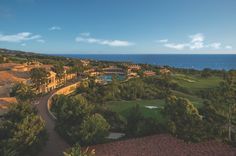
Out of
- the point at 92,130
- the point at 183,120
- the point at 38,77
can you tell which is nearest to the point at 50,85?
the point at 38,77

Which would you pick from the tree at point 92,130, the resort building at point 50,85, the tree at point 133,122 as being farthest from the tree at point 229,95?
the resort building at point 50,85

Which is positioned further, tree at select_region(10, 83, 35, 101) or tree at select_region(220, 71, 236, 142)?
tree at select_region(10, 83, 35, 101)

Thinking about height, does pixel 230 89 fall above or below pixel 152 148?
above

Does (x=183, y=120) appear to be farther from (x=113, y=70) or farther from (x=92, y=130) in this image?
(x=113, y=70)

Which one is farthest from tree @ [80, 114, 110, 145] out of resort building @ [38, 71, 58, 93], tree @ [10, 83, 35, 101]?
resort building @ [38, 71, 58, 93]

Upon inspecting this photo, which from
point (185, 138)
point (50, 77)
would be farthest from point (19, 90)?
point (185, 138)

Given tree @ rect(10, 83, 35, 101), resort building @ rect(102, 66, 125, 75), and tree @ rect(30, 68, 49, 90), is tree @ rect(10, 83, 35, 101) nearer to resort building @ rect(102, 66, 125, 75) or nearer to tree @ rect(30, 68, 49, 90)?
tree @ rect(30, 68, 49, 90)

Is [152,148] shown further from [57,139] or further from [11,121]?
[11,121]

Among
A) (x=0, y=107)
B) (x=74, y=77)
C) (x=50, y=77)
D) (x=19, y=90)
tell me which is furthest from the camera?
(x=74, y=77)
